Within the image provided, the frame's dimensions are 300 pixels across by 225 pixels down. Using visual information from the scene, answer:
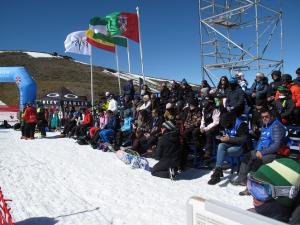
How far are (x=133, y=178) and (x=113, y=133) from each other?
4432 mm

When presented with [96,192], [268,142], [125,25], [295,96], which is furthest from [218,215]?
[125,25]

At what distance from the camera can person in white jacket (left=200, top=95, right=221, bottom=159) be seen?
324 inches

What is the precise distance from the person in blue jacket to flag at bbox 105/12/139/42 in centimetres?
1103

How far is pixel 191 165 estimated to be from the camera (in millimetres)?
8797

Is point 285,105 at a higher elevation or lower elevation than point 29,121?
higher

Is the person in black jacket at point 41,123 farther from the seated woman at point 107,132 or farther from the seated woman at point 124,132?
the seated woman at point 124,132

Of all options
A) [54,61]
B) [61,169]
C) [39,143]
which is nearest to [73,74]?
[54,61]

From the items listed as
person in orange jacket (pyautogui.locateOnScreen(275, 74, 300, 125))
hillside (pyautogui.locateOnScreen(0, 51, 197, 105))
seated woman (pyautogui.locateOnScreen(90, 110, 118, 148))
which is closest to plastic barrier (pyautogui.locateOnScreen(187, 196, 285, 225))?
person in orange jacket (pyautogui.locateOnScreen(275, 74, 300, 125))

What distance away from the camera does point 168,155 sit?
7.83m

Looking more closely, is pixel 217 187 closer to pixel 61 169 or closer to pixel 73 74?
pixel 61 169

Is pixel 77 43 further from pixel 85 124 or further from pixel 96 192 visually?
pixel 96 192

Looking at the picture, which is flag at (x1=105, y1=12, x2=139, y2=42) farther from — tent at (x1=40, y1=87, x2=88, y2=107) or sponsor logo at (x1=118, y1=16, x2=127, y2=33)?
tent at (x1=40, y1=87, x2=88, y2=107)

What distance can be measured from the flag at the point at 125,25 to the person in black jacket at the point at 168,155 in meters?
9.37

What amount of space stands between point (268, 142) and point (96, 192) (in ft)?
11.3
